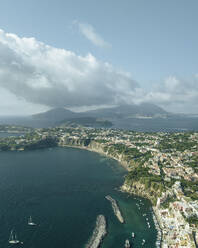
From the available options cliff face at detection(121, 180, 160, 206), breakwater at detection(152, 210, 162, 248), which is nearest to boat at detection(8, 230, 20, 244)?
breakwater at detection(152, 210, 162, 248)

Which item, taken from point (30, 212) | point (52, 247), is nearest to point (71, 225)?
point (52, 247)

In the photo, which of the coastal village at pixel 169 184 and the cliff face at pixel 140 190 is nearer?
the coastal village at pixel 169 184

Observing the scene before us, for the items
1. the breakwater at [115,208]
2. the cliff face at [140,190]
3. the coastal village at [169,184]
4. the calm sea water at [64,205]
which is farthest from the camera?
the cliff face at [140,190]

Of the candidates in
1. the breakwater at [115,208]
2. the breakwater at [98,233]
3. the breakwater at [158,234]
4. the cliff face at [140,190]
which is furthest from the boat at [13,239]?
the cliff face at [140,190]

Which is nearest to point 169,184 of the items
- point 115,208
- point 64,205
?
point 115,208

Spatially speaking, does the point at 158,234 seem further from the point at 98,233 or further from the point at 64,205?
the point at 64,205

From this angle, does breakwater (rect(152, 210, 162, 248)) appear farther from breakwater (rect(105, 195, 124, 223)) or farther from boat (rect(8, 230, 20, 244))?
boat (rect(8, 230, 20, 244))

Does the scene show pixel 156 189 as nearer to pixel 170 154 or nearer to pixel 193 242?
Result: pixel 193 242

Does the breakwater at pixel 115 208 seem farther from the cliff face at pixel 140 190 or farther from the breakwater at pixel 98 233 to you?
the cliff face at pixel 140 190
